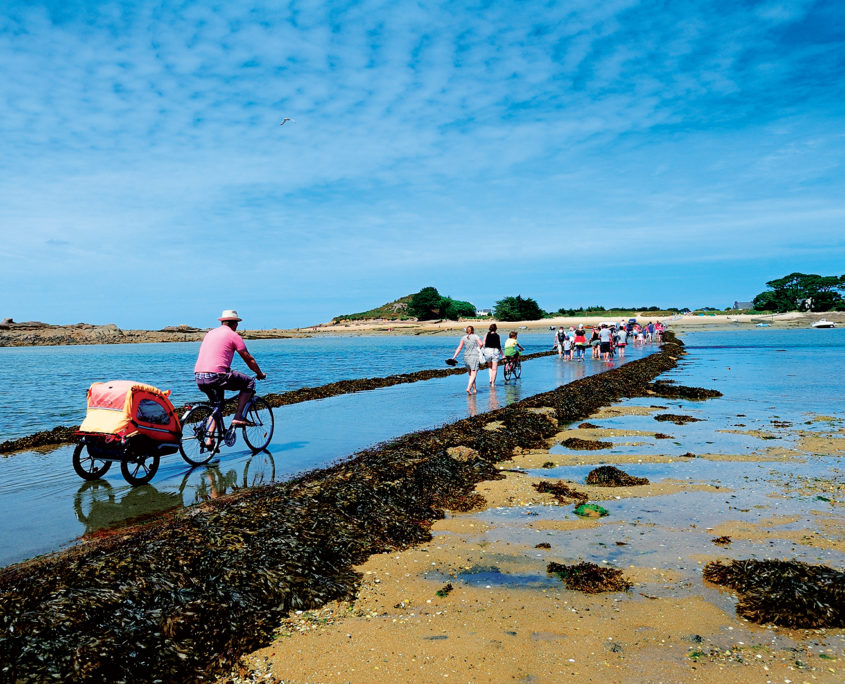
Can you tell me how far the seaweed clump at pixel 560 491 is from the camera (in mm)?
6297

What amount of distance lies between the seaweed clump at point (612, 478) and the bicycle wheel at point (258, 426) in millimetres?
5841

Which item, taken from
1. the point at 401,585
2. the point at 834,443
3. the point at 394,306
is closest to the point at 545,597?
the point at 401,585

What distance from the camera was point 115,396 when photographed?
723 centimetres

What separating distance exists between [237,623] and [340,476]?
10.7 ft

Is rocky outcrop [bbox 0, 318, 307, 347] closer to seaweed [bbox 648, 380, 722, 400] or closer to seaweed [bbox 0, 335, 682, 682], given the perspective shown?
seaweed [bbox 648, 380, 722, 400]

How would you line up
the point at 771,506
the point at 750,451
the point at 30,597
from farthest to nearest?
1. the point at 750,451
2. the point at 771,506
3. the point at 30,597

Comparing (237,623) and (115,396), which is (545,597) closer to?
(237,623)

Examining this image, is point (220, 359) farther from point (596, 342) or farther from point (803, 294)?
point (803, 294)

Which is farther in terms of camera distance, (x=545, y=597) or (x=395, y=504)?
(x=395, y=504)

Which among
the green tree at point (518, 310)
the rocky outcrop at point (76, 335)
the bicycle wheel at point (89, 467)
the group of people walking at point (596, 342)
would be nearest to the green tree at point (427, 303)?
the green tree at point (518, 310)

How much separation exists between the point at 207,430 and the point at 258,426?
1098mm

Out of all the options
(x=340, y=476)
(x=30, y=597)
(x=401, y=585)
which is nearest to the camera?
(x=30, y=597)

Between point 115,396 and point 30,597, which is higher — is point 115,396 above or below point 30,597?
above

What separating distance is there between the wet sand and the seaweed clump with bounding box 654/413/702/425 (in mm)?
4380
